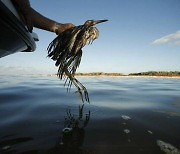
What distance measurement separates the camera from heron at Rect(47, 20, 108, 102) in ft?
8.37

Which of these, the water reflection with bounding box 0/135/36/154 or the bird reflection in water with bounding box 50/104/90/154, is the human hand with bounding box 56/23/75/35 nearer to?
the bird reflection in water with bounding box 50/104/90/154

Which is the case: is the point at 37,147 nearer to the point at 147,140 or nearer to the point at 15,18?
the point at 147,140

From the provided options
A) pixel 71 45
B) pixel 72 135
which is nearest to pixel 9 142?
pixel 72 135

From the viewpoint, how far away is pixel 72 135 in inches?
93.4

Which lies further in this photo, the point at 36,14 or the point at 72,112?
the point at 72,112

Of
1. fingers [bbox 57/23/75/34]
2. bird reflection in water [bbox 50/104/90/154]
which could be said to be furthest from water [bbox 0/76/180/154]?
fingers [bbox 57/23/75/34]

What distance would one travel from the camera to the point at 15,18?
230 centimetres

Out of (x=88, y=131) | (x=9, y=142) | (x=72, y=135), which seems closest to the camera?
(x=9, y=142)

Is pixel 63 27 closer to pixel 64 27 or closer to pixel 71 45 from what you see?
pixel 64 27

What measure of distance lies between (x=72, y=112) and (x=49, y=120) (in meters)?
0.73

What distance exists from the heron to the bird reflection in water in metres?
0.67

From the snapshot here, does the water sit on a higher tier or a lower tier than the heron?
lower

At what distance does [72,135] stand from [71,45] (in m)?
1.19

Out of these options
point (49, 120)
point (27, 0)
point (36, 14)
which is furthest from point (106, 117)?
point (27, 0)
